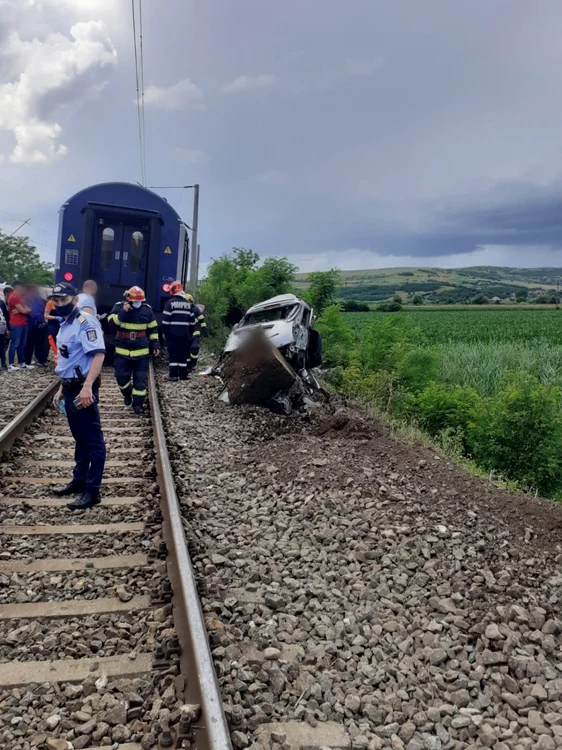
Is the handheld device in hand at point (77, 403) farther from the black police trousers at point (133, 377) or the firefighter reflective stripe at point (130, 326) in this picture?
the firefighter reflective stripe at point (130, 326)

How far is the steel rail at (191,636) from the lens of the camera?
2.28 meters

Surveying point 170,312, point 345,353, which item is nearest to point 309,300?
point 345,353

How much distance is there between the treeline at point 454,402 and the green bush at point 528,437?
1 centimetres

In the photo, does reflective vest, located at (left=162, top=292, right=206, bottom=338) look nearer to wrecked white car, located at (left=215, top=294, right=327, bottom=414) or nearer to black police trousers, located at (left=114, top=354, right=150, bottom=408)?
wrecked white car, located at (left=215, top=294, right=327, bottom=414)

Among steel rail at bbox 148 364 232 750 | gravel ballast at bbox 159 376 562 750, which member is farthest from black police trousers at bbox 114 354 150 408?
steel rail at bbox 148 364 232 750

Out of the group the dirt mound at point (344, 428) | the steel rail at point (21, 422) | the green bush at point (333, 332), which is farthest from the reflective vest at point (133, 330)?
the green bush at point (333, 332)

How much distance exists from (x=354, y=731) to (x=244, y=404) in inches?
263

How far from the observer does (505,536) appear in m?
4.34

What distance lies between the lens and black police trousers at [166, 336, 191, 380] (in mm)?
11594

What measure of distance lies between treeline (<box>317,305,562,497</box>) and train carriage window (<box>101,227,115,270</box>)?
17.2 ft

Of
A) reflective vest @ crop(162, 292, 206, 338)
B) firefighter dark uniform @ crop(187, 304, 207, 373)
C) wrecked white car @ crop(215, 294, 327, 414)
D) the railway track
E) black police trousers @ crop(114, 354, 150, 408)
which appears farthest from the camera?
firefighter dark uniform @ crop(187, 304, 207, 373)

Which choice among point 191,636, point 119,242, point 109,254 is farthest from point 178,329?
point 191,636

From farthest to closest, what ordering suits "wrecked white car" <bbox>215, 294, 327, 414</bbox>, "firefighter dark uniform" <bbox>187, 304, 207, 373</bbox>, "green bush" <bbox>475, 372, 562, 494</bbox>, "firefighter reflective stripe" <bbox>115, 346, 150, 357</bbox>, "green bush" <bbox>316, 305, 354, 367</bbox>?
"green bush" <bbox>316, 305, 354, 367</bbox> → "firefighter dark uniform" <bbox>187, 304, 207, 373</bbox> → "wrecked white car" <bbox>215, 294, 327, 414</bbox> → "firefighter reflective stripe" <bbox>115, 346, 150, 357</bbox> → "green bush" <bbox>475, 372, 562, 494</bbox>

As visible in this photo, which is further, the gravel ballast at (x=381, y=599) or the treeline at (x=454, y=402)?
the treeline at (x=454, y=402)
